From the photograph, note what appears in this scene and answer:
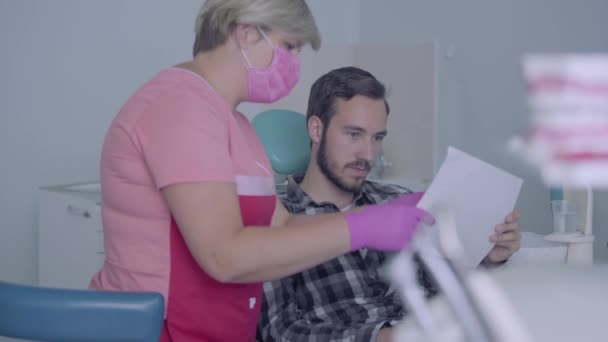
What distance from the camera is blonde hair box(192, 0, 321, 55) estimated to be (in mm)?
1026

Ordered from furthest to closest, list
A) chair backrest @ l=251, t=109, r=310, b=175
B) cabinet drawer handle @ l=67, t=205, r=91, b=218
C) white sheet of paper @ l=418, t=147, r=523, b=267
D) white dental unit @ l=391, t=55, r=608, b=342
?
cabinet drawer handle @ l=67, t=205, r=91, b=218 → chair backrest @ l=251, t=109, r=310, b=175 → white sheet of paper @ l=418, t=147, r=523, b=267 → white dental unit @ l=391, t=55, r=608, b=342

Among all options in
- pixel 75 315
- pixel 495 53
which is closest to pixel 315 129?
pixel 75 315

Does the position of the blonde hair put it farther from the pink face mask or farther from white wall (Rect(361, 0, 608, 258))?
white wall (Rect(361, 0, 608, 258))

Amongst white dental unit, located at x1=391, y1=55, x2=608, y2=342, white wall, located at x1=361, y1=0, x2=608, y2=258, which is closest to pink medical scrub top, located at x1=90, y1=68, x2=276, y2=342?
white dental unit, located at x1=391, y1=55, x2=608, y2=342

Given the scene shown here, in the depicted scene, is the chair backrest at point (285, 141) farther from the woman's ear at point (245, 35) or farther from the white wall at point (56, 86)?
the white wall at point (56, 86)

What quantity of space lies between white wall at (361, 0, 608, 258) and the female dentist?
146cm

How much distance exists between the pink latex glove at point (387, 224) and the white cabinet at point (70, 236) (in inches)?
44.1

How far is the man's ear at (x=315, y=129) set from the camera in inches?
66.0

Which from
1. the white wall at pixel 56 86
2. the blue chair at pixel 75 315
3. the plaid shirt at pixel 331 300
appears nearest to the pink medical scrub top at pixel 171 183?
the blue chair at pixel 75 315

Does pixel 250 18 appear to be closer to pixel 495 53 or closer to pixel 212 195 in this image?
pixel 212 195

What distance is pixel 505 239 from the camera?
1345 millimetres

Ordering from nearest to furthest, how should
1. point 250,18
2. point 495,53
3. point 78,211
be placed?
point 250,18 → point 78,211 → point 495,53

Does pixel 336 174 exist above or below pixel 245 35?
below

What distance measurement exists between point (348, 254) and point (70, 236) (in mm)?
958
